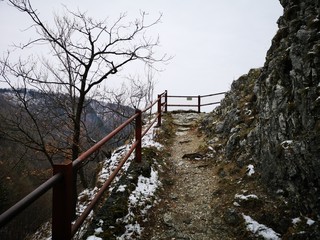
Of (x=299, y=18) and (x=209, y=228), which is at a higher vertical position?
(x=299, y=18)

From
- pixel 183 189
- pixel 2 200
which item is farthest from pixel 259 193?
pixel 2 200

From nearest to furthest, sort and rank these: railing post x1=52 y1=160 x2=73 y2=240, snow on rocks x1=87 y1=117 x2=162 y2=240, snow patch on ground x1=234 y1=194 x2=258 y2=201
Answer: railing post x1=52 y1=160 x2=73 y2=240
snow on rocks x1=87 y1=117 x2=162 y2=240
snow patch on ground x1=234 y1=194 x2=258 y2=201

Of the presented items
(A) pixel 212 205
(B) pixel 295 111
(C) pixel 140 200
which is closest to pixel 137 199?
(C) pixel 140 200

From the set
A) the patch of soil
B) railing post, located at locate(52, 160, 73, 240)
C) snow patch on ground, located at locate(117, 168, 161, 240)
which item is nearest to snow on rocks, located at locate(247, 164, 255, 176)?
the patch of soil

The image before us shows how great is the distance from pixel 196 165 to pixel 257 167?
6.52 ft

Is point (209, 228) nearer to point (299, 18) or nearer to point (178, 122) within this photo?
point (299, 18)

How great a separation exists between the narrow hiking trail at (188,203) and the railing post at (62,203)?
67.0 inches

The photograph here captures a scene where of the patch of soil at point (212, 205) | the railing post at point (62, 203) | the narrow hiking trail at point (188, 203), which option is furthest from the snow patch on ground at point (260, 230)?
the railing post at point (62, 203)

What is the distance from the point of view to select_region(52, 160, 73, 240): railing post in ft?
7.29

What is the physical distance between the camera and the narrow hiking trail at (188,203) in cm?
391

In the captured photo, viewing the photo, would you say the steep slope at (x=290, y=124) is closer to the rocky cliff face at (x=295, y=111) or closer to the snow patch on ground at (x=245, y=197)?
the rocky cliff face at (x=295, y=111)

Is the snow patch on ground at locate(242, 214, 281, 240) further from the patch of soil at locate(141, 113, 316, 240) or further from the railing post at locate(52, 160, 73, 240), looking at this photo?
the railing post at locate(52, 160, 73, 240)

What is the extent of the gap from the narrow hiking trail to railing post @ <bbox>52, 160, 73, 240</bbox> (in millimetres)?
1701

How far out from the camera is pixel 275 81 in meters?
5.57
